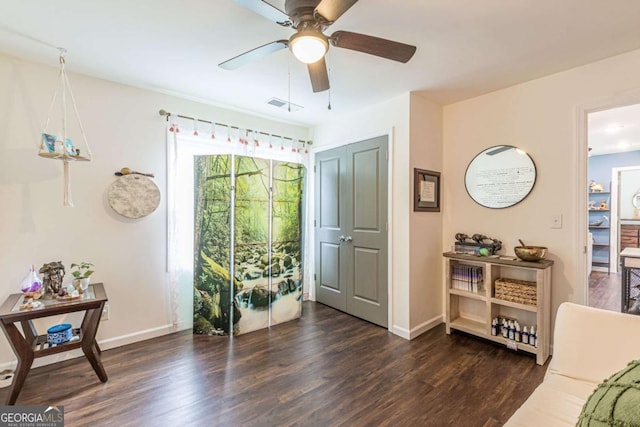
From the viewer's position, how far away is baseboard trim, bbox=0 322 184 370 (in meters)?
2.33

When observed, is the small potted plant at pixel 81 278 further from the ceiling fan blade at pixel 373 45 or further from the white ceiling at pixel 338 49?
the ceiling fan blade at pixel 373 45

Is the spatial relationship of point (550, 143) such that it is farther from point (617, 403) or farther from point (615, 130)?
point (615, 130)

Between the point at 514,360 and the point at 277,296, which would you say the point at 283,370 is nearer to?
the point at 277,296

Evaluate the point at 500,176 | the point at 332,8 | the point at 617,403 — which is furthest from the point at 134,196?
the point at 500,176

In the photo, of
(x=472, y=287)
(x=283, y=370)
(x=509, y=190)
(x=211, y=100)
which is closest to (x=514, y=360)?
(x=472, y=287)

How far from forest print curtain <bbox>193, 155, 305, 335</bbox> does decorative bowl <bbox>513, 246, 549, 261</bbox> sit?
237 centimetres

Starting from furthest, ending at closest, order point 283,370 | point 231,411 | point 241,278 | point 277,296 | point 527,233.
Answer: point 277,296
point 241,278
point 527,233
point 283,370
point 231,411

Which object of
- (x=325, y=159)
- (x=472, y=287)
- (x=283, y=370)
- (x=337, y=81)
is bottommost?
(x=283, y=370)

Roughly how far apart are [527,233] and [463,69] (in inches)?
64.5

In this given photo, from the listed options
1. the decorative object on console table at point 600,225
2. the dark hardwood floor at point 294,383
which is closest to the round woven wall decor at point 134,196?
the dark hardwood floor at point 294,383

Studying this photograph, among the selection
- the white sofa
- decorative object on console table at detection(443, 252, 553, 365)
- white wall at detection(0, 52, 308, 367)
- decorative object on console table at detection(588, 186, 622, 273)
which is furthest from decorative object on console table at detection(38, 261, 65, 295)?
decorative object on console table at detection(588, 186, 622, 273)

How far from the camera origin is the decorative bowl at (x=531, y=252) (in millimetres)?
2482

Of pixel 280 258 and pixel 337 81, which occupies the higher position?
pixel 337 81

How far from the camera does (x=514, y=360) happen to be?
2434mm
